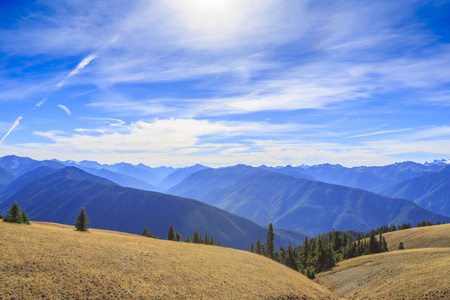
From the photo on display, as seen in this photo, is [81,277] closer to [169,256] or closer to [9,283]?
[9,283]

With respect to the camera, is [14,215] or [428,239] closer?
[14,215]

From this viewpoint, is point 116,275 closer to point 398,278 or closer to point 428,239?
point 398,278

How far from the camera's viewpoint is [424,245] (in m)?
85.7

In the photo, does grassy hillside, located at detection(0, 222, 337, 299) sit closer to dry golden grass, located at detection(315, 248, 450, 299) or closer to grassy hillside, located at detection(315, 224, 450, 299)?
dry golden grass, located at detection(315, 248, 450, 299)

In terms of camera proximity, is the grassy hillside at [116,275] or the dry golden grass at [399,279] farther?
the dry golden grass at [399,279]

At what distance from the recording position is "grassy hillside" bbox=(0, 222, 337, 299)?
21.7 m

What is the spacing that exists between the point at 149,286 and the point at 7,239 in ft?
62.6

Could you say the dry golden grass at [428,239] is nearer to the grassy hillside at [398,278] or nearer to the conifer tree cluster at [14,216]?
the grassy hillside at [398,278]

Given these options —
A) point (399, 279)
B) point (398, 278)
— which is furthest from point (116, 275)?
point (398, 278)

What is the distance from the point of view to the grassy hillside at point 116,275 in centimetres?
2167

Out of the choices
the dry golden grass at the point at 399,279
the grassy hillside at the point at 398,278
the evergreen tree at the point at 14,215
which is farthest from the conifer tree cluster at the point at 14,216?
the grassy hillside at the point at 398,278

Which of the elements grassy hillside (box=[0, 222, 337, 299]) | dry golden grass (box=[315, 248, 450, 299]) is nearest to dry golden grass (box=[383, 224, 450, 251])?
dry golden grass (box=[315, 248, 450, 299])

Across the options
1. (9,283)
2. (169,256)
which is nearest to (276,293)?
(169,256)

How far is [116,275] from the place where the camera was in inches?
1027
